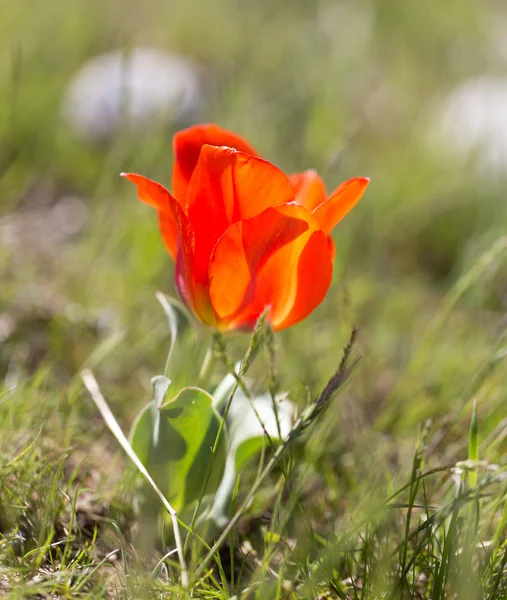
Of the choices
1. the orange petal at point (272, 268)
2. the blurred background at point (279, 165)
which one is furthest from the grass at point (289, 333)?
the orange petal at point (272, 268)

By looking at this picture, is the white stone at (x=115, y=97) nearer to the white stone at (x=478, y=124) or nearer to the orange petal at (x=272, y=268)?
the white stone at (x=478, y=124)

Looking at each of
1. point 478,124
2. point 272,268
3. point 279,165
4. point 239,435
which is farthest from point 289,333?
point 478,124

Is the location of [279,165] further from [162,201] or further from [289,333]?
[162,201]

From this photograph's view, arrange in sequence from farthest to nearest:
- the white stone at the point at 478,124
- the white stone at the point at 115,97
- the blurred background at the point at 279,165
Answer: the white stone at the point at 478,124 → the white stone at the point at 115,97 → the blurred background at the point at 279,165

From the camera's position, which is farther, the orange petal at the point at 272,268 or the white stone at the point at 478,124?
the white stone at the point at 478,124

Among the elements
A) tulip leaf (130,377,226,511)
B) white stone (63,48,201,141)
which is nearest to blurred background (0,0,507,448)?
white stone (63,48,201,141)

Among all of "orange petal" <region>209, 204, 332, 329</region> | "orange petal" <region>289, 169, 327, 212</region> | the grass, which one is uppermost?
"orange petal" <region>289, 169, 327, 212</region>

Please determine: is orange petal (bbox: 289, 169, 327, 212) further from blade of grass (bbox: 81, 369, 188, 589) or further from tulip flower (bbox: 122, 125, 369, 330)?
blade of grass (bbox: 81, 369, 188, 589)
